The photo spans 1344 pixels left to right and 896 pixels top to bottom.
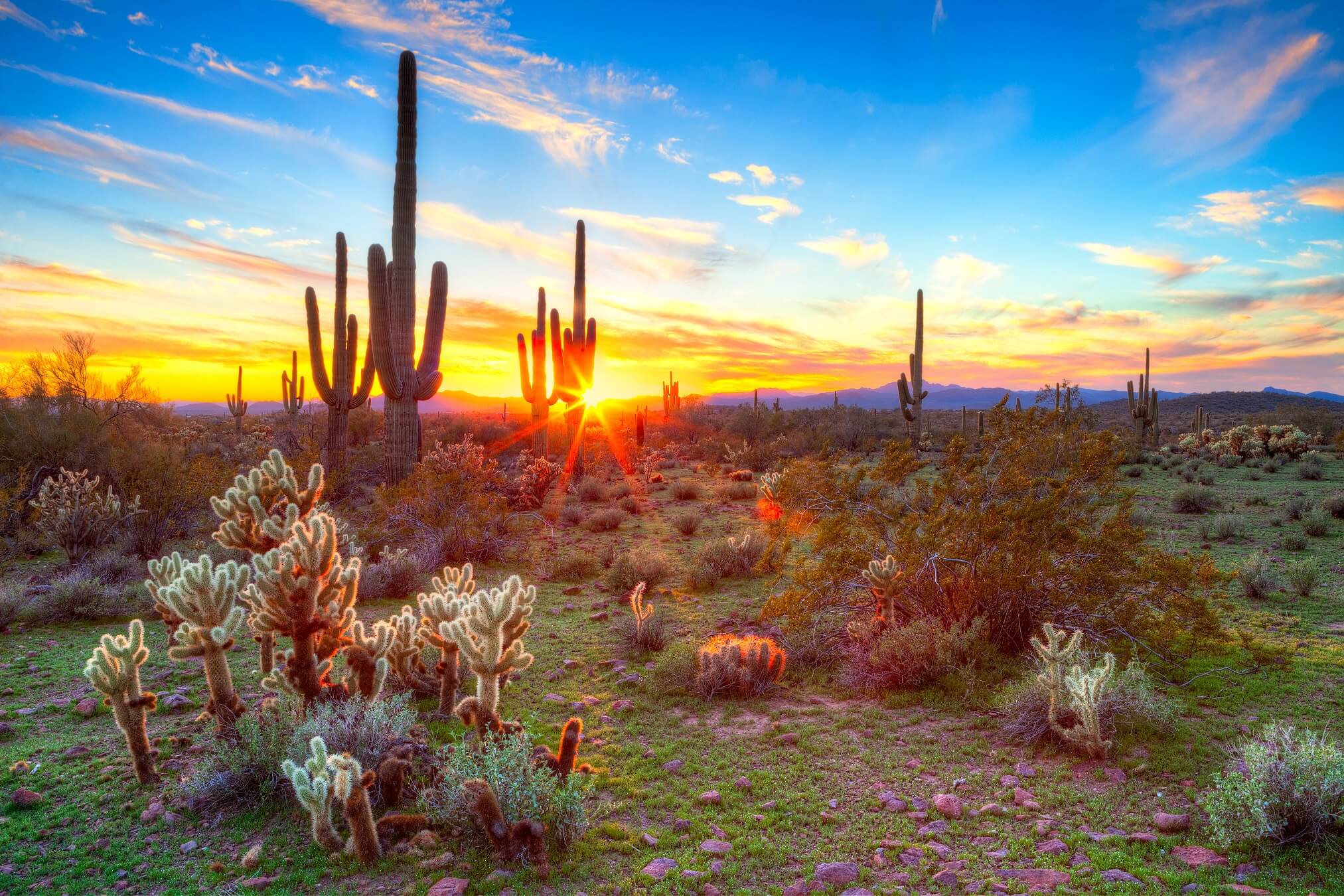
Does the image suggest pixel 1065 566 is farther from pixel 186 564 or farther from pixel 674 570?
pixel 186 564

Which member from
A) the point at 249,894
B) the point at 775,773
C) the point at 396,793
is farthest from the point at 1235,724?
the point at 249,894

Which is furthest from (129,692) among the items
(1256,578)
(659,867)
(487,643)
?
(1256,578)

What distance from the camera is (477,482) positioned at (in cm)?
1307

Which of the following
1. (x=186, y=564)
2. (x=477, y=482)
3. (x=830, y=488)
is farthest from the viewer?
(x=477, y=482)

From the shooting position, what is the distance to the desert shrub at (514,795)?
13.4 ft

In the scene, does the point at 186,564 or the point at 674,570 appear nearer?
the point at 186,564

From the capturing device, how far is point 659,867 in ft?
12.9

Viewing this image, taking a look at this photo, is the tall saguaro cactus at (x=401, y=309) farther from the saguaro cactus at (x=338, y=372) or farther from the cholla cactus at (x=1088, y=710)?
the cholla cactus at (x=1088, y=710)

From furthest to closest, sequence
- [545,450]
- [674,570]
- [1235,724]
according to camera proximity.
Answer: [545,450]
[674,570]
[1235,724]

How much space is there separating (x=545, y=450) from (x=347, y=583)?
16.8 metres

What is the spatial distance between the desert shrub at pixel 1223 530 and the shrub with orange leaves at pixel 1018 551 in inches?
290

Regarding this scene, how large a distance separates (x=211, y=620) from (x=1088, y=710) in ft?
20.8

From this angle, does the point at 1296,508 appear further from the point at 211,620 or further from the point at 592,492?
the point at 211,620

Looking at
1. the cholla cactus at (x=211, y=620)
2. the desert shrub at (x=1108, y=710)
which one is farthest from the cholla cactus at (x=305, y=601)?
the desert shrub at (x=1108, y=710)
